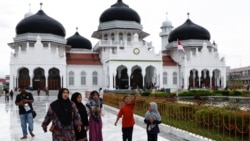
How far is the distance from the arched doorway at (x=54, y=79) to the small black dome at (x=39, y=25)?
510cm

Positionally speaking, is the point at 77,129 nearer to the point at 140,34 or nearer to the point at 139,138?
the point at 139,138

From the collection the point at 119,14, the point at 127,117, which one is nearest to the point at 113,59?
the point at 119,14

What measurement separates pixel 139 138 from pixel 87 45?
4397 centimetres

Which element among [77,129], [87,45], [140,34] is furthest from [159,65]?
[77,129]

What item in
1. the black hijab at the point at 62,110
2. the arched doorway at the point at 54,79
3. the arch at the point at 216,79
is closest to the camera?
the black hijab at the point at 62,110

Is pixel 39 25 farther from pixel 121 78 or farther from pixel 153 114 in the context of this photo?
pixel 153 114

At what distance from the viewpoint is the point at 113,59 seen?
38062 millimetres

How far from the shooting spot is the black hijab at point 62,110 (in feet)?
18.0

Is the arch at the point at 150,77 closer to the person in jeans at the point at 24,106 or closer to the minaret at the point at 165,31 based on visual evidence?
the minaret at the point at 165,31

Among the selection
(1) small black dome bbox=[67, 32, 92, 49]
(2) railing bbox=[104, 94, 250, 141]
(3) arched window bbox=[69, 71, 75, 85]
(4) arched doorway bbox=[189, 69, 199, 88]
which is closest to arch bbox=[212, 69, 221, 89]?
(4) arched doorway bbox=[189, 69, 199, 88]

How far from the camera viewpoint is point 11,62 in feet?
127

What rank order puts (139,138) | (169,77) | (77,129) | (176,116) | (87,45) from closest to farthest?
1. (77,129)
2. (139,138)
3. (176,116)
4. (169,77)
5. (87,45)

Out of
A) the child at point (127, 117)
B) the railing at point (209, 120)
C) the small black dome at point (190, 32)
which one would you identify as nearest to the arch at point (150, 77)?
the small black dome at point (190, 32)

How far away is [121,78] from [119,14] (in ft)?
29.2
